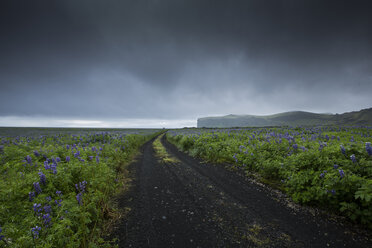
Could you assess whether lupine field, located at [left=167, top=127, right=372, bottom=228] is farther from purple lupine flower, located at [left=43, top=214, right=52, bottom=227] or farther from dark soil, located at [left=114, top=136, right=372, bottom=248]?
purple lupine flower, located at [left=43, top=214, right=52, bottom=227]

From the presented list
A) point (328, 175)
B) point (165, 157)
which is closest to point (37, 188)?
point (328, 175)

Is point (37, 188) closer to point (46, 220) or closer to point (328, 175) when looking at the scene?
point (46, 220)

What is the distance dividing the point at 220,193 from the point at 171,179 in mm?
2473

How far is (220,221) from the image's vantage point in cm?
377

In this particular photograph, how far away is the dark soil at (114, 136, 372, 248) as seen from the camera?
311cm

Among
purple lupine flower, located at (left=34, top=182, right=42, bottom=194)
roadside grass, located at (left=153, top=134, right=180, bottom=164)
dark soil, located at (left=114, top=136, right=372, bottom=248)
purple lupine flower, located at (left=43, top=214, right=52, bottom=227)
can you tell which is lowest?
roadside grass, located at (left=153, top=134, right=180, bottom=164)

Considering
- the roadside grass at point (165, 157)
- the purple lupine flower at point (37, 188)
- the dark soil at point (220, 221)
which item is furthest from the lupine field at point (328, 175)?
the purple lupine flower at point (37, 188)

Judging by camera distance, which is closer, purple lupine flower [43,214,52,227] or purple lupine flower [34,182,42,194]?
purple lupine flower [43,214,52,227]

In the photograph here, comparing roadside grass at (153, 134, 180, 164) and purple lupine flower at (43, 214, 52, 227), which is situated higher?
purple lupine flower at (43, 214, 52, 227)

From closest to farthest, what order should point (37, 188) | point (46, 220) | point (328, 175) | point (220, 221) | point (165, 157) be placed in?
point (46, 220) → point (37, 188) → point (220, 221) → point (328, 175) → point (165, 157)

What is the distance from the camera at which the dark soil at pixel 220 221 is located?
122 inches

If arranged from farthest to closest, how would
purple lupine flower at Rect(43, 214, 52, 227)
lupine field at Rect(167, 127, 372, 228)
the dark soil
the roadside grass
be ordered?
the roadside grass → lupine field at Rect(167, 127, 372, 228) → the dark soil → purple lupine flower at Rect(43, 214, 52, 227)

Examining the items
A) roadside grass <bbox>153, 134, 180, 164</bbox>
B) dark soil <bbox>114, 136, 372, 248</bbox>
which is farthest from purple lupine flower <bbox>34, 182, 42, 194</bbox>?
roadside grass <bbox>153, 134, 180, 164</bbox>

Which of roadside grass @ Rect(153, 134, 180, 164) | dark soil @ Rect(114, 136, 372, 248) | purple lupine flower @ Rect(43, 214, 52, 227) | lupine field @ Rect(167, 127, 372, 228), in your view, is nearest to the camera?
purple lupine flower @ Rect(43, 214, 52, 227)
